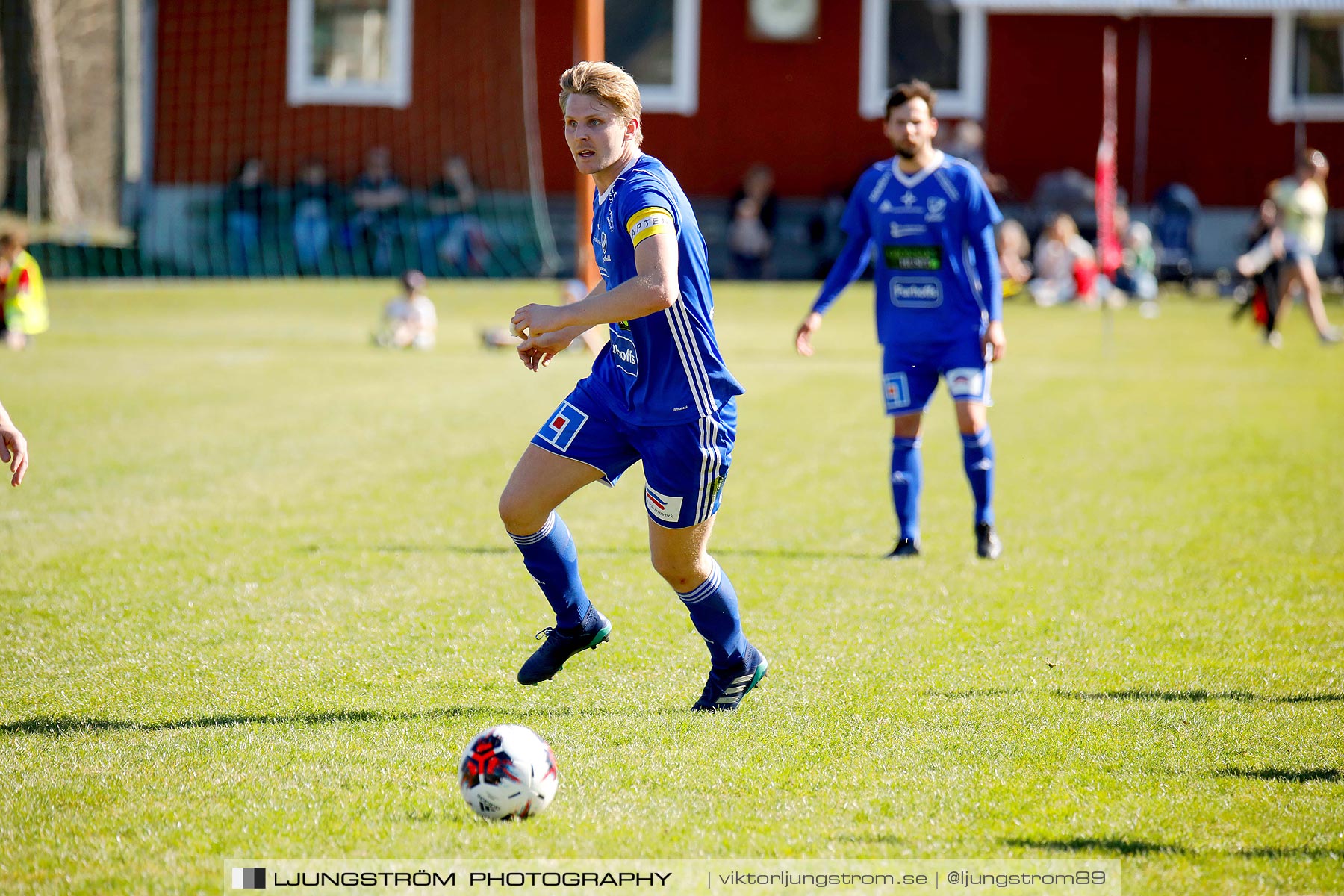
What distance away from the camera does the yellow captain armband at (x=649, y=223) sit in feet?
13.5

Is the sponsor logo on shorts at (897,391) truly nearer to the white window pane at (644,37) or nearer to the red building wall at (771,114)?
the red building wall at (771,114)

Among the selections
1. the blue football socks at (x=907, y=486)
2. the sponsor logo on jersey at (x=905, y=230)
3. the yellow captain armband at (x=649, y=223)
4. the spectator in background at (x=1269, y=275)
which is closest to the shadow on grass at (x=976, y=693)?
the yellow captain armband at (x=649, y=223)

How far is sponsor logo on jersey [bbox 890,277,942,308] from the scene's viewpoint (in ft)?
23.4

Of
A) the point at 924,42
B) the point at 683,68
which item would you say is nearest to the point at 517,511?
the point at 683,68

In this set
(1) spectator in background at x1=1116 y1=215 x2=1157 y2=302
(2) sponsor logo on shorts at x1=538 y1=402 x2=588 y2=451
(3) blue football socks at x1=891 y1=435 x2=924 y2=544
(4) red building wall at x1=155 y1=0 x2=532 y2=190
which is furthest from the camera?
(4) red building wall at x1=155 y1=0 x2=532 y2=190

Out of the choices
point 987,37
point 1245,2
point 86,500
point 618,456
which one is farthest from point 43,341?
point 1245,2

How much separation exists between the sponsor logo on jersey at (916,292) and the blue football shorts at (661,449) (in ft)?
9.28

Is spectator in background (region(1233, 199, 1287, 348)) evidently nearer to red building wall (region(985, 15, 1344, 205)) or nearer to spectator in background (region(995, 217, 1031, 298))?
spectator in background (region(995, 217, 1031, 298))

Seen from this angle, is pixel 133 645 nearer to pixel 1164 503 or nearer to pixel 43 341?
pixel 1164 503

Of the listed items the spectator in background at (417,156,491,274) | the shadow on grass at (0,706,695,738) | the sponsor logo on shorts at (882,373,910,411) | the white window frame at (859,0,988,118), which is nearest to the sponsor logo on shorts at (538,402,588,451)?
the shadow on grass at (0,706,695,738)

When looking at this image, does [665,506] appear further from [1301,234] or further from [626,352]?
[1301,234]

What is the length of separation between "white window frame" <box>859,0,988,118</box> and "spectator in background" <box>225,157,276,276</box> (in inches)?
424

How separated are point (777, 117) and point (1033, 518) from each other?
19253 mm

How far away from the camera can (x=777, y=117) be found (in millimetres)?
26234
